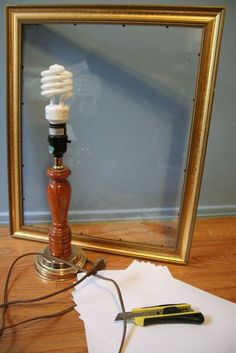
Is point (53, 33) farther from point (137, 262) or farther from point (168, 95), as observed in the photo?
point (137, 262)

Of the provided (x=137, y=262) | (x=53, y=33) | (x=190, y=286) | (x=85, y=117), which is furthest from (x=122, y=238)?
(x=53, y=33)

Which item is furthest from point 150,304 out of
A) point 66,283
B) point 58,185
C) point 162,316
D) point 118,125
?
point 118,125

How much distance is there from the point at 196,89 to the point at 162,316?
1.37ft

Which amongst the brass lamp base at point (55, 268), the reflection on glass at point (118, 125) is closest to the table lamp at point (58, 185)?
the brass lamp base at point (55, 268)

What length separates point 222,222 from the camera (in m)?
0.87

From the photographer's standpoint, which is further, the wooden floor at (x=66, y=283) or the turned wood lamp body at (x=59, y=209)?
the turned wood lamp body at (x=59, y=209)

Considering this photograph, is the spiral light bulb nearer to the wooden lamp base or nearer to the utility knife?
the wooden lamp base

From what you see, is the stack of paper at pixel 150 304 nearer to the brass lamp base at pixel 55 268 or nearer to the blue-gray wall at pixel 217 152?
the brass lamp base at pixel 55 268

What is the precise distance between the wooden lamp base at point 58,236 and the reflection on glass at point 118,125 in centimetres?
12

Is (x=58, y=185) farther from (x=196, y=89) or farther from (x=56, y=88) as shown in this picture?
(x=196, y=89)

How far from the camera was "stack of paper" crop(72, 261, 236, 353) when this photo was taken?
0.48m

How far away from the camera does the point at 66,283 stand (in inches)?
24.3

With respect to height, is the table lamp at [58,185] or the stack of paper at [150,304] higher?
the table lamp at [58,185]

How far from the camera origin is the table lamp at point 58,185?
1.73ft
